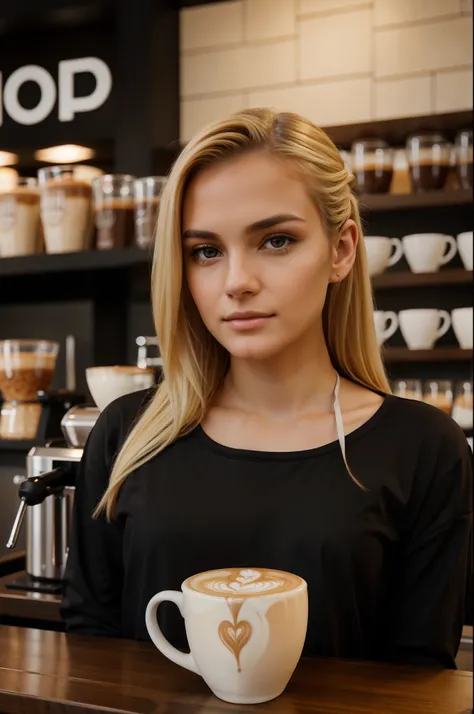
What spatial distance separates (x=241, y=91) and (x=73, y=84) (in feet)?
2.06

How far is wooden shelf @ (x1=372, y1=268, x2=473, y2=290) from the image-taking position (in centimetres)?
252

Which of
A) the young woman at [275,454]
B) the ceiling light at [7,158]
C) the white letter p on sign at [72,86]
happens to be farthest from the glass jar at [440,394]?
the ceiling light at [7,158]

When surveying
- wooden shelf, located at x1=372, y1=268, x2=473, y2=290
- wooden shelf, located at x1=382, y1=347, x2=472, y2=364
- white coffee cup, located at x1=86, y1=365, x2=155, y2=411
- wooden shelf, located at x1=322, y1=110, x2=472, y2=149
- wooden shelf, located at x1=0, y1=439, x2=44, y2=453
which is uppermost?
wooden shelf, located at x1=322, y1=110, x2=472, y2=149

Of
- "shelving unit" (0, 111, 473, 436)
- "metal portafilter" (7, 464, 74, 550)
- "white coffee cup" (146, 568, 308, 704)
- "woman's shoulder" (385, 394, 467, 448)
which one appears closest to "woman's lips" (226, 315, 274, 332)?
"woman's shoulder" (385, 394, 467, 448)

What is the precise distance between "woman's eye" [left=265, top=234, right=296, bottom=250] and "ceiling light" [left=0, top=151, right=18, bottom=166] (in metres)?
2.46

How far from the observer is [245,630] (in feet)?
2.53

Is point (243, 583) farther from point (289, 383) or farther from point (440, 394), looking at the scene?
point (440, 394)

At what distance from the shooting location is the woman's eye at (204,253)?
113cm

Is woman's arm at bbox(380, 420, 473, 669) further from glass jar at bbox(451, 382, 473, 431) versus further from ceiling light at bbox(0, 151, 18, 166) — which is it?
ceiling light at bbox(0, 151, 18, 166)

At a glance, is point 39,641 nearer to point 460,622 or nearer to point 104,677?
point 104,677

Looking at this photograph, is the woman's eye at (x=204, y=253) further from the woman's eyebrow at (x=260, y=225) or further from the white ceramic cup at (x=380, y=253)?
the white ceramic cup at (x=380, y=253)

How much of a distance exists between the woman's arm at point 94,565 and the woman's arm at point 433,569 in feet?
1.29

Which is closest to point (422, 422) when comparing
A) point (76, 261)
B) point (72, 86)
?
point (76, 261)

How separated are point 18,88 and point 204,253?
8.04 ft
